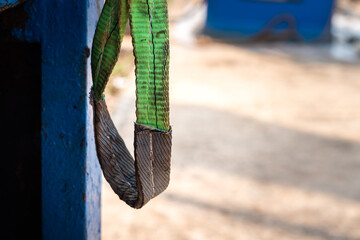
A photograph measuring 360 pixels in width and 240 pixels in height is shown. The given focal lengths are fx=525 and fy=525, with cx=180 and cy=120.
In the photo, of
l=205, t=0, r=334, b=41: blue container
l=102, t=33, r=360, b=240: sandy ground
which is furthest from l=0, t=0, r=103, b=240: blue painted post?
l=205, t=0, r=334, b=41: blue container

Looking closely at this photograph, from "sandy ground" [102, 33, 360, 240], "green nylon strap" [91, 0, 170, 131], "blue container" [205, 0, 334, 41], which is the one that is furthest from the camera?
"blue container" [205, 0, 334, 41]

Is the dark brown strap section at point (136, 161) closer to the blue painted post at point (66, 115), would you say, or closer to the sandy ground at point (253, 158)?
the blue painted post at point (66, 115)

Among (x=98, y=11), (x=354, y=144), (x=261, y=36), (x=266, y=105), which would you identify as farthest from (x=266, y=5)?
(x=98, y=11)

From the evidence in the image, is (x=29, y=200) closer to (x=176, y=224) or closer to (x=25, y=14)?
(x=25, y=14)

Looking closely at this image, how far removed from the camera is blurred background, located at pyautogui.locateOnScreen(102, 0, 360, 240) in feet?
7.64

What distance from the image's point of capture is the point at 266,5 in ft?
24.1

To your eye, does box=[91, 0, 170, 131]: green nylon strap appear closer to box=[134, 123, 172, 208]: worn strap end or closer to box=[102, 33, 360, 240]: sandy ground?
box=[134, 123, 172, 208]: worn strap end

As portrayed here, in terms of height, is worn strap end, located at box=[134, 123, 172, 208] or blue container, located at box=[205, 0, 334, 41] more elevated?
blue container, located at box=[205, 0, 334, 41]

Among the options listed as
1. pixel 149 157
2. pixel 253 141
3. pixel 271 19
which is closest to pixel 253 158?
pixel 253 141

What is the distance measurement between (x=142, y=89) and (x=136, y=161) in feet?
0.32

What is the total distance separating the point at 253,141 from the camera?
11.1ft

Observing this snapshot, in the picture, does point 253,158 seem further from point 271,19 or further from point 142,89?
point 271,19

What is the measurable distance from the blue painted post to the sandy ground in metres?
1.27

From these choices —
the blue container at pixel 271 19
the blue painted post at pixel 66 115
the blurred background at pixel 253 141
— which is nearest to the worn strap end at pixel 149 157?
the blue painted post at pixel 66 115
